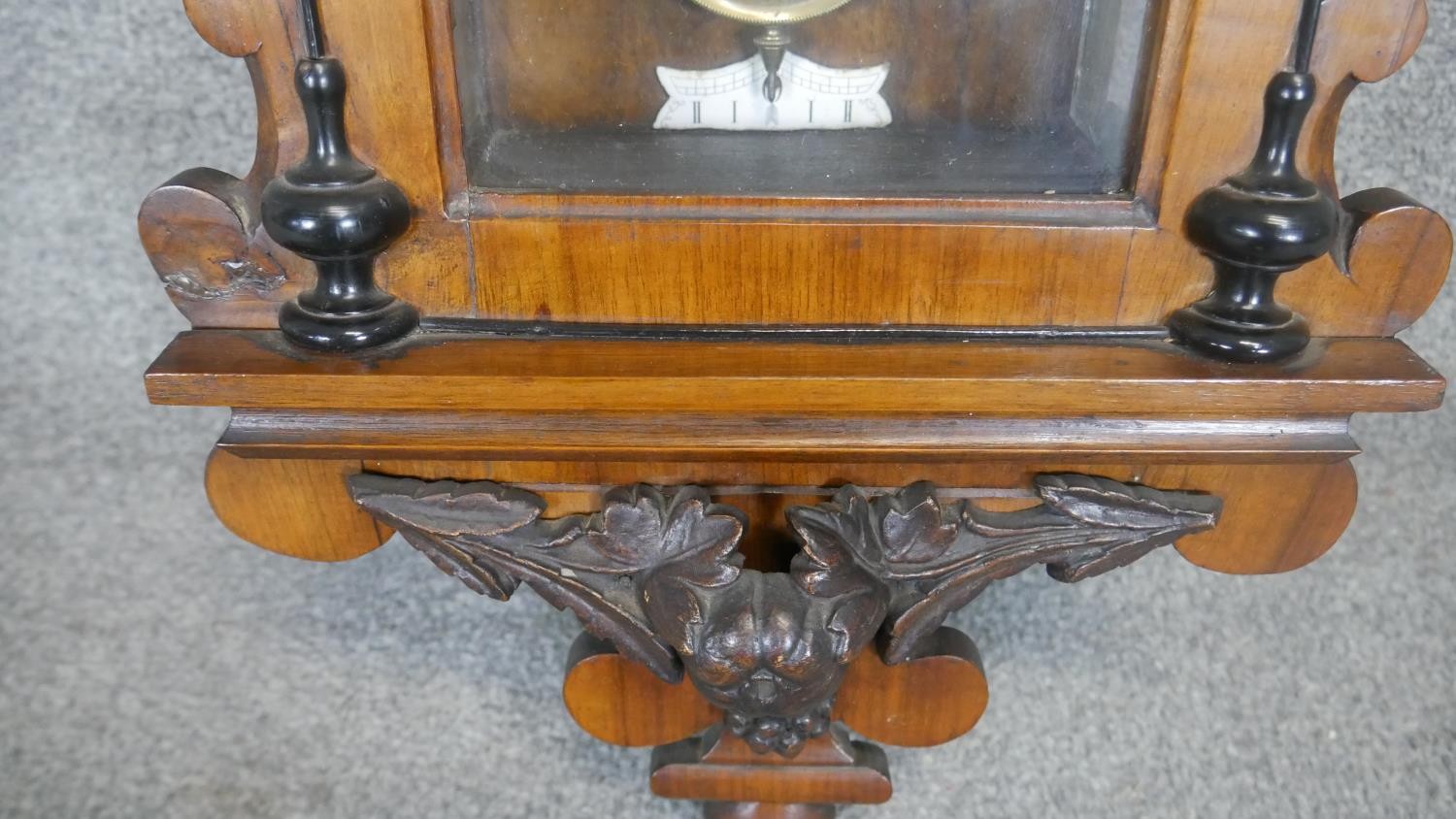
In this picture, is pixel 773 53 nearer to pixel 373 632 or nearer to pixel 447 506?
pixel 447 506

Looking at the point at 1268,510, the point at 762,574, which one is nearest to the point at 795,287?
the point at 762,574

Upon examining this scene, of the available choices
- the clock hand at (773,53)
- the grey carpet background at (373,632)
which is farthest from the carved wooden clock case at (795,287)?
the grey carpet background at (373,632)

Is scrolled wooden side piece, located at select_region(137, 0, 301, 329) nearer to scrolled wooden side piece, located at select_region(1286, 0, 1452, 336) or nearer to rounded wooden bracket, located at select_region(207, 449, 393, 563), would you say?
rounded wooden bracket, located at select_region(207, 449, 393, 563)

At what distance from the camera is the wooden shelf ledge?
521mm

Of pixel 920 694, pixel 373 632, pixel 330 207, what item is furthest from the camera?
pixel 373 632

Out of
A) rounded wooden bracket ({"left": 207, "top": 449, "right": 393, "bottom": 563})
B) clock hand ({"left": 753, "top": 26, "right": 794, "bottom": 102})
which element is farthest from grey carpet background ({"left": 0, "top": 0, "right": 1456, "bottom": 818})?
clock hand ({"left": 753, "top": 26, "right": 794, "bottom": 102})

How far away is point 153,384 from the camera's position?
0.53 meters

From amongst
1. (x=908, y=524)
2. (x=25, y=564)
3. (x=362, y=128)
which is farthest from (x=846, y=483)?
(x=25, y=564)

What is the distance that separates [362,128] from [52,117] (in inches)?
13.7

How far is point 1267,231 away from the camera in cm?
50

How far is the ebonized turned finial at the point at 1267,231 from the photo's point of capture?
1.64 ft

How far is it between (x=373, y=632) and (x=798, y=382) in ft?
1.36

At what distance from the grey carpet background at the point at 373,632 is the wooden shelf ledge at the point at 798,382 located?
287 millimetres

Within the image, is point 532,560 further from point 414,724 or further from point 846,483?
point 414,724
